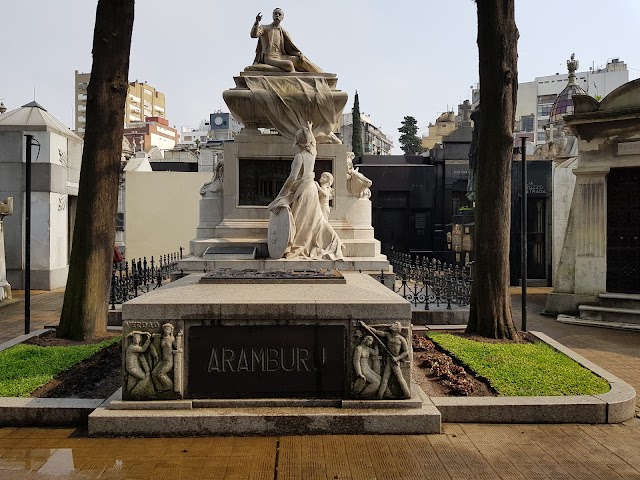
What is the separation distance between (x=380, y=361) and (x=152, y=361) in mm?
2128

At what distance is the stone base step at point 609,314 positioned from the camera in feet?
38.3

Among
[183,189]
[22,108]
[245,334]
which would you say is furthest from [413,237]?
[245,334]

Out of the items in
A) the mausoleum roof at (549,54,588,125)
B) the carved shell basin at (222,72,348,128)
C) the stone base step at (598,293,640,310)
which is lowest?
the stone base step at (598,293,640,310)

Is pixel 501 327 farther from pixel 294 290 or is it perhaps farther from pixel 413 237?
pixel 413 237

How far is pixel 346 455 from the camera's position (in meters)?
4.85

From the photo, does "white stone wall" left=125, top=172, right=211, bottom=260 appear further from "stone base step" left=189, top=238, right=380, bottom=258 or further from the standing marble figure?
the standing marble figure

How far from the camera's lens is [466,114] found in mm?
43688

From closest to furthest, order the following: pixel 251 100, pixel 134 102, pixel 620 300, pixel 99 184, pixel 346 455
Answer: pixel 346 455, pixel 99 184, pixel 620 300, pixel 251 100, pixel 134 102

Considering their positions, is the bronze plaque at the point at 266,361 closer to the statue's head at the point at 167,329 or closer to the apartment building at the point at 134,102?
the statue's head at the point at 167,329

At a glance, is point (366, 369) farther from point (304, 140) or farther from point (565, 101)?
point (565, 101)

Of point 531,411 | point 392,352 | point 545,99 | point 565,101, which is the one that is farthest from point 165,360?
point 545,99

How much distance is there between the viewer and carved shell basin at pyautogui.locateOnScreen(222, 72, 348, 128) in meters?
13.3

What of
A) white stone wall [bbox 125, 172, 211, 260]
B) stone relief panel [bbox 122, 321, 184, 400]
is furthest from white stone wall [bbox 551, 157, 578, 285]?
stone relief panel [bbox 122, 321, 184, 400]

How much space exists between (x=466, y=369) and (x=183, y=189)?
62.7ft
